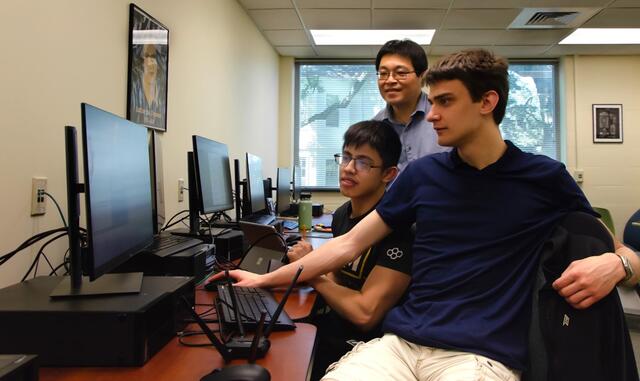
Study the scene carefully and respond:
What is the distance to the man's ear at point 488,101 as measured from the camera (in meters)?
1.20

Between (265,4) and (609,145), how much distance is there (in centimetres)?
421

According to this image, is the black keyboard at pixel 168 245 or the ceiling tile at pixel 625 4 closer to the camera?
the black keyboard at pixel 168 245

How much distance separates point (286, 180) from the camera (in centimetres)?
388

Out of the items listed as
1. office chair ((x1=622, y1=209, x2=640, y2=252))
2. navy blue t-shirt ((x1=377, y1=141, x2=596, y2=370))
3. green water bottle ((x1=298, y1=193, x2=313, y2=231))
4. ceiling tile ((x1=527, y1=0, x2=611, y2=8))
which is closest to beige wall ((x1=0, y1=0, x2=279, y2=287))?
green water bottle ((x1=298, y1=193, x2=313, y2=231))

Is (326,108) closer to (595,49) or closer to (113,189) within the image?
(595,49)

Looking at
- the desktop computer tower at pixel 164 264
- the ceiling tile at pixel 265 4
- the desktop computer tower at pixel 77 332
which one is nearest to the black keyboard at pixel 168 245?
the desktop computer tower at pixel 164 264

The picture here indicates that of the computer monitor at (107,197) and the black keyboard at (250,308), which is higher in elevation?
the computer monitor at (107,197)

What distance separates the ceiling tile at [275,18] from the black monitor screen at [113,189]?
2847 millimetres

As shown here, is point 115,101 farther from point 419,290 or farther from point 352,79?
point 352,79

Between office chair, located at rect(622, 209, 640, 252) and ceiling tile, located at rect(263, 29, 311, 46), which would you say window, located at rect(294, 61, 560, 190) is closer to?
ceiling tile, located at rect(263, 29, 311, 46)

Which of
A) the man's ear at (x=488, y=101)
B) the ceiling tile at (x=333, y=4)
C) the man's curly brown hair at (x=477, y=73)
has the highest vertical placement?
the ceiling tile at (x=333, y=4)

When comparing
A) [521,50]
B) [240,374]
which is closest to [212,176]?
[240,374]

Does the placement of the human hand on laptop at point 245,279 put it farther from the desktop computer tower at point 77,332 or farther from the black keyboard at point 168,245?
the desktop computer tower at point 77,332

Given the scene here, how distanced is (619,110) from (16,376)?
5.94 metres
